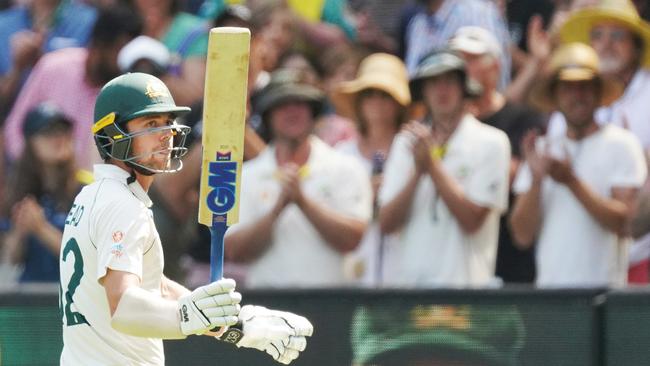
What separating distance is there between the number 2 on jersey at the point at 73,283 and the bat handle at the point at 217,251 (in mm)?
459

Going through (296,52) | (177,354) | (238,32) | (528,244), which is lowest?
(177,354)

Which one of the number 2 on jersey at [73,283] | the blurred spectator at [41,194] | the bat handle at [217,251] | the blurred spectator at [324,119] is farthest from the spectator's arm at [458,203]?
the number 2 on jersey at [73,283]

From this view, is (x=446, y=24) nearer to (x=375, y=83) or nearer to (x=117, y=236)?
(x=375, y=83)

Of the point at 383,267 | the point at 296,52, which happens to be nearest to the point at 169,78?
the point at 296,52

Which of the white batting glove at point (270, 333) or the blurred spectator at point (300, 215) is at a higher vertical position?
the blurred spectator at point (300, 215)

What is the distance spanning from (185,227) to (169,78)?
1.08 metres

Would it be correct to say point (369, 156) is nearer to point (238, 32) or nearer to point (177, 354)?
point (177, 354)

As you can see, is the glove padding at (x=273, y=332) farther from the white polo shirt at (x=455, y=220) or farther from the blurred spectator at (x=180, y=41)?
the blurred spectator at (x=180, y=41)

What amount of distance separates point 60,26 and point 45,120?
1.33 metres

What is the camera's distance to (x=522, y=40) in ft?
31.6

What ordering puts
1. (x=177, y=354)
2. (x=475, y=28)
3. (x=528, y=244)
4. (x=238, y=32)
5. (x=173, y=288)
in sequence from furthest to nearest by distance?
(x=475, y=28), (x=528, y=244), (x=177, y=354), (x=173, y=288), (x=238, y=32)

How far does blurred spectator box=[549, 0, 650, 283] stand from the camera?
330 inches

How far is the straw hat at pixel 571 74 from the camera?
8.33 meters

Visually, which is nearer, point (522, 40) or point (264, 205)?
point (264, 205)
